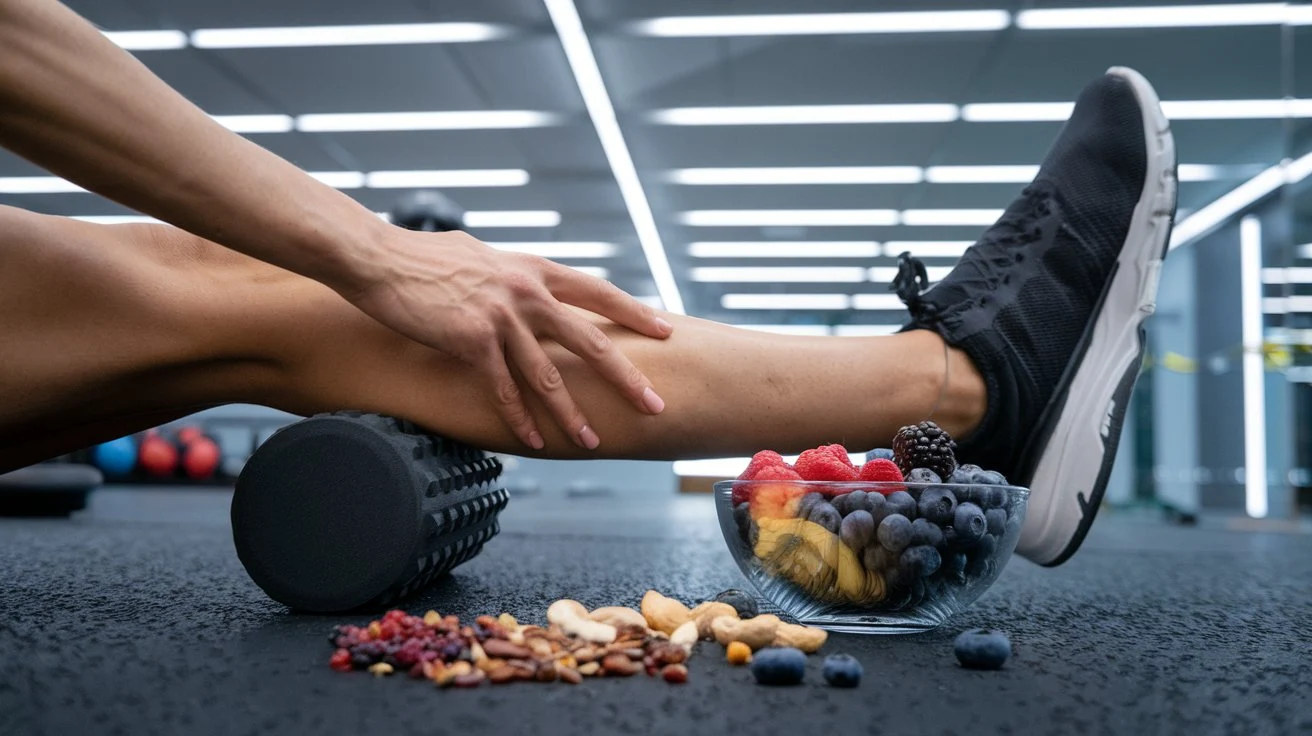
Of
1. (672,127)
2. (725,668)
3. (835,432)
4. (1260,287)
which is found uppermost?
(672,127)

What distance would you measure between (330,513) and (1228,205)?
702cm

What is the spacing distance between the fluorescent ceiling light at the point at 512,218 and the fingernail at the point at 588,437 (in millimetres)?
6148

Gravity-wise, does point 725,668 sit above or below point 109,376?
below

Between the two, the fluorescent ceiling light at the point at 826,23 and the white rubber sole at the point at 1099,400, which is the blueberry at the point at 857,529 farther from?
the fluorescent ceiling light at the point at 826,23

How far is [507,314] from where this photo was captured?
688mm

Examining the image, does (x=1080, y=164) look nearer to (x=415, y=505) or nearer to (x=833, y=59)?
(x=415, y=505)

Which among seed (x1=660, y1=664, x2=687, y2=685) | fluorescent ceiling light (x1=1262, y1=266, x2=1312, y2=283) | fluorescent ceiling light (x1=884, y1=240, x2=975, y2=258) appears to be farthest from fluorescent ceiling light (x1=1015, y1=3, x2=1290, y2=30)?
seed (x1=660, y1=664, x2=687, y2=685)

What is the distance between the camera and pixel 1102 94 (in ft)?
3.33

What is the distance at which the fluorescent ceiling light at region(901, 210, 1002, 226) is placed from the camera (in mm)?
6602

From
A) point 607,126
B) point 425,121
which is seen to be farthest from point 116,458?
point 607,126

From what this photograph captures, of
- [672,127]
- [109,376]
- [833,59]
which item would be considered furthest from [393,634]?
[672,127]

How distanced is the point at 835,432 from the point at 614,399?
0.61 feet

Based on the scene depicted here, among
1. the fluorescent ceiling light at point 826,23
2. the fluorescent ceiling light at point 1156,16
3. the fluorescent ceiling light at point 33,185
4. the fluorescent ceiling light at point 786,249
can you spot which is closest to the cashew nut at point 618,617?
the fluorescent ceiling light at point 826,23

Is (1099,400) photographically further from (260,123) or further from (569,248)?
(569,248)
